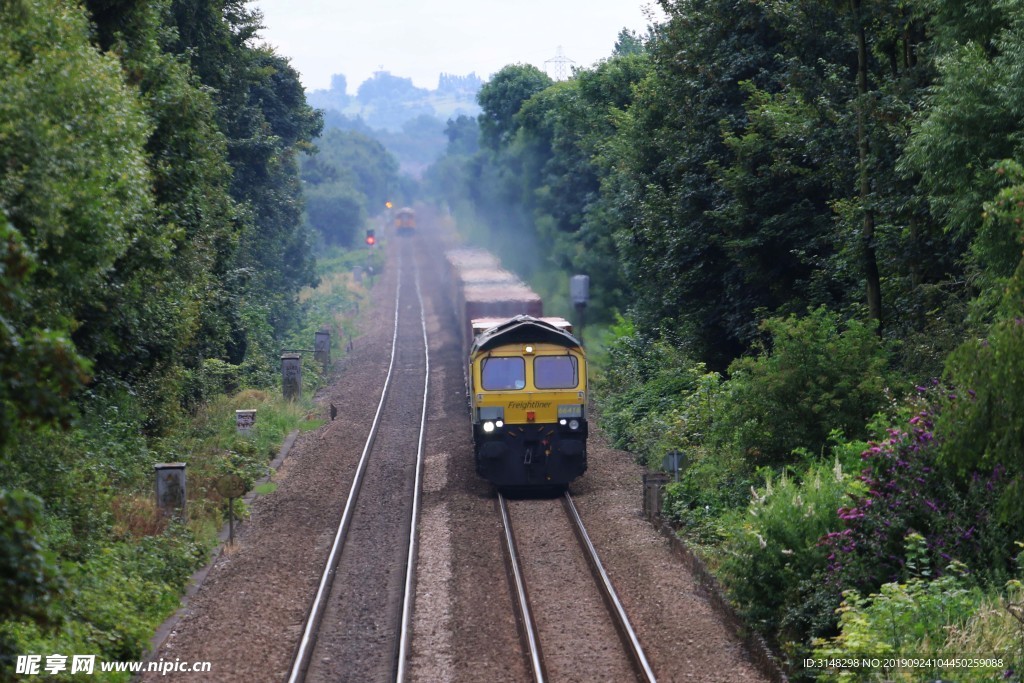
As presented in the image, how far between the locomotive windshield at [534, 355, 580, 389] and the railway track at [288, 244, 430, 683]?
3147mm

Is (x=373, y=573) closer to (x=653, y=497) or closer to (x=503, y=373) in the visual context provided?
(x=653, y=497)

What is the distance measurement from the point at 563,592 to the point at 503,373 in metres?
5.95

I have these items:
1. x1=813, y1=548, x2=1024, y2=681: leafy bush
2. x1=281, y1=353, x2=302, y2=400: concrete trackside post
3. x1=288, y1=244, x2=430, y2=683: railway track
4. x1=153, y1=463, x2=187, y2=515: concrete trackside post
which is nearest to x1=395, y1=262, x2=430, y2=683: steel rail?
x1=288, y1=244, x2=430, y2=683: railway track

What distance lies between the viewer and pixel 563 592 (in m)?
13.5

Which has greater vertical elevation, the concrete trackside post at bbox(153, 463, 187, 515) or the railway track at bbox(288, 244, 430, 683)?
the concrete trackside post at bbox(153, 463, 187, 515)

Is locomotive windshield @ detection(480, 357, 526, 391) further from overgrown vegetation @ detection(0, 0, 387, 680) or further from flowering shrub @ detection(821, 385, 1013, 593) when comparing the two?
flowering shrub @ detection(821, 385, 1013, 593)

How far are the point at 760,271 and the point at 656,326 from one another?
21.7 ft

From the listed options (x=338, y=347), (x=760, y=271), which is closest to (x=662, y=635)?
(x=760, y=271)

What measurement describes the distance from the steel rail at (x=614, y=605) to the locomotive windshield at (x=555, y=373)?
2484 millimetres

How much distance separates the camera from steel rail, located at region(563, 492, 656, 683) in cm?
1079

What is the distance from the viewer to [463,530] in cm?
1659

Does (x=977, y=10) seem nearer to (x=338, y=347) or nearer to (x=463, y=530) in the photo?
(x=463, y=530)

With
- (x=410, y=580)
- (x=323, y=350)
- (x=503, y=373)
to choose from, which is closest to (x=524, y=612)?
(x=410, y=580)

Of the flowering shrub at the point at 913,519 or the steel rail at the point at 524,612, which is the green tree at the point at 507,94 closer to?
the steel rail at the point at 524,612
